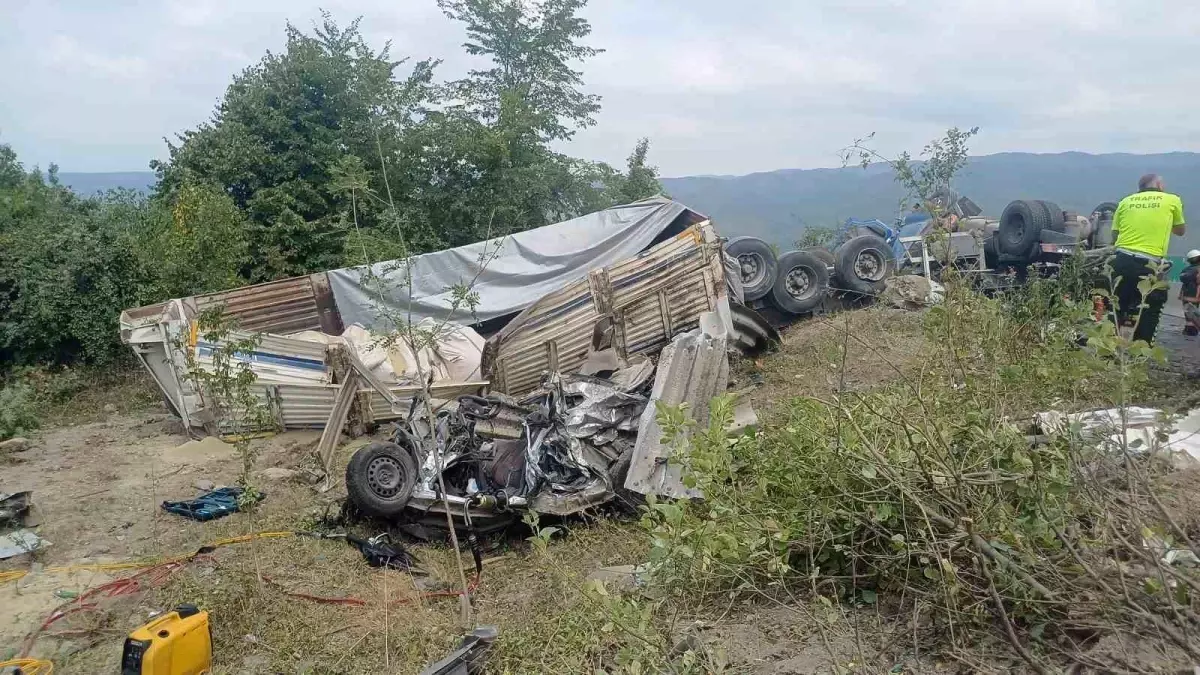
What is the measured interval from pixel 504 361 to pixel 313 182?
787cm

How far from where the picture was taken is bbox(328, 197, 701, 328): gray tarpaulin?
34.8 ft

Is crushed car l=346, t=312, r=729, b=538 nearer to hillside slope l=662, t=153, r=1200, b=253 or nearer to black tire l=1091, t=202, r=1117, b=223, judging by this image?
hillside slope l=662, t=153, r=1200, b=253

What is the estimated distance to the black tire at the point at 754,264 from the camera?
9289 millimetres

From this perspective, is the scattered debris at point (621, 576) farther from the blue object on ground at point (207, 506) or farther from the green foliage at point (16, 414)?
the green foliage at point (16, 414)

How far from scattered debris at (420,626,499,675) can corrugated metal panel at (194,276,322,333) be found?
269 inches

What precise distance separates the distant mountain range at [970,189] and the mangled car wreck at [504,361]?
199 centimetres

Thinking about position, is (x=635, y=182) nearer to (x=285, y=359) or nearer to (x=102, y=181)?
(x=285, y=359)

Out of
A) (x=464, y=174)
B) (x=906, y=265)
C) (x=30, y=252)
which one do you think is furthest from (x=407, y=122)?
(x=906, y=265)

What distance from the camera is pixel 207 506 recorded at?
578 cm

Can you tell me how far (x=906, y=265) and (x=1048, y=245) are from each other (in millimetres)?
1711

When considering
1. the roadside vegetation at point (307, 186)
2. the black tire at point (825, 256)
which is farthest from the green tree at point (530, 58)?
the black tire at point (825, 256)

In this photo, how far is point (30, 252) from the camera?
11.5 meters

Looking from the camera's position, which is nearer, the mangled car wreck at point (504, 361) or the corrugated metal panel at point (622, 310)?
the mangled car wreck at point (504, 361)

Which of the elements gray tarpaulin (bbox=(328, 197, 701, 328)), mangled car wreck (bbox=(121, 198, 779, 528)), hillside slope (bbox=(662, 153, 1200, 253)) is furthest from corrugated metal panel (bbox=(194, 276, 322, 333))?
hillside slope (bbox=(662, 153, 1200, 253))
